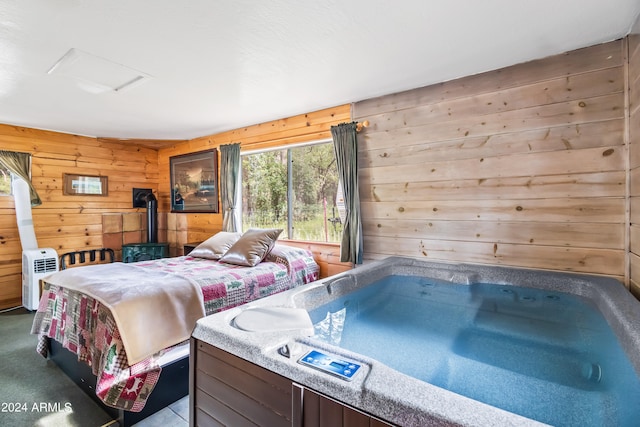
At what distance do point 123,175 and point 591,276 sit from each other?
5.73m

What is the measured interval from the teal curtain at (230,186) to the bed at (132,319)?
1422 millimetres

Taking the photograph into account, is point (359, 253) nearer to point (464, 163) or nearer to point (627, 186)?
point (464, 163)

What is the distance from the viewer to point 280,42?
6.21 ft

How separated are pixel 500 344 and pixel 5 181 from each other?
17.2ft

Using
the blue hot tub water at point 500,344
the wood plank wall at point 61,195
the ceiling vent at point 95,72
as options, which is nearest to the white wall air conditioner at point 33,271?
the wood plank wall at point 61,195

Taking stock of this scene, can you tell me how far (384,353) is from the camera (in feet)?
4.44

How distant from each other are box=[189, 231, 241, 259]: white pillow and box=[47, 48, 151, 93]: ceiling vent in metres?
1.64

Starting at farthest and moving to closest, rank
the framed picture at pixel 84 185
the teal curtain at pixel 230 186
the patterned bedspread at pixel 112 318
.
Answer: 1. the framed picture at pixel 84 185
2. the teal curtain at pixel 230 186
3. the patterned bedspread at pixel 112 318

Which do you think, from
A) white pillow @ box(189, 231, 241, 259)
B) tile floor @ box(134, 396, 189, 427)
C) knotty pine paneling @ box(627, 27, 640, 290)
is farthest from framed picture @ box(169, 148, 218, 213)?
knotty pine paneling @ box(627, 27, 640, 290)

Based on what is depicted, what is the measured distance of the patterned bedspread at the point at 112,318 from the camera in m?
1.68

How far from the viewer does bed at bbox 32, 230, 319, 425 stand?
66.5 inches

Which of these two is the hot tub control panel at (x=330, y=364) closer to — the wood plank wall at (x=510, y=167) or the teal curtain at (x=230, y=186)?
the wood plank wall at (x=510, y=167)

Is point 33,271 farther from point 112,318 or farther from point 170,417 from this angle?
point 170,417

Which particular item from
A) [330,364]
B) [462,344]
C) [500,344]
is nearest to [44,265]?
[330,364]
